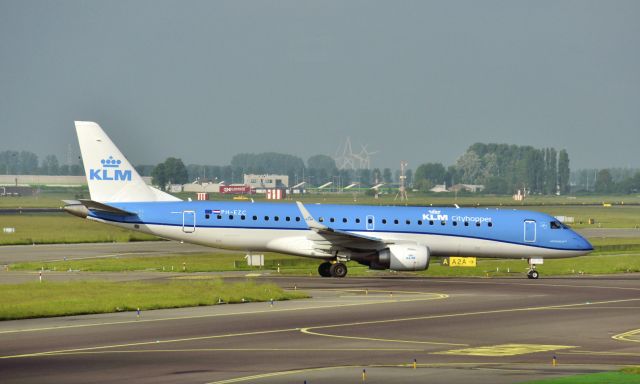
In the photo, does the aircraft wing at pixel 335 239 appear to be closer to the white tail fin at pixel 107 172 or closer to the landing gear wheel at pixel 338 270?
the landing gear wheel at pixel 338 270

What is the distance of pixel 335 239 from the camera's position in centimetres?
5338

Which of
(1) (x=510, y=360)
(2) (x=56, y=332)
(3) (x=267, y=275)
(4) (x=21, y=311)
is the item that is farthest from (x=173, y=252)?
(1) (x=510, y=360)

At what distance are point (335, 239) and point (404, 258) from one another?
11.3 ft

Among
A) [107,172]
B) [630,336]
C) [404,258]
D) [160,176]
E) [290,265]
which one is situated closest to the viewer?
[630,336]

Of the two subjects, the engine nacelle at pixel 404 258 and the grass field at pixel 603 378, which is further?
the engine nacelle at pixel 404 258

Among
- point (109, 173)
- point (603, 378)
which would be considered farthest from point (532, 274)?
point (603, 378)

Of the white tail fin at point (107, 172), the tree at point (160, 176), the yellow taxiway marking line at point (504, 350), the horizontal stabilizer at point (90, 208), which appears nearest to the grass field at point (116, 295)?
the horizontal stabilizer at point (90, 208)

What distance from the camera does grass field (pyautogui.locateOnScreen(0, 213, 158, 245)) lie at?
80500 millimetres

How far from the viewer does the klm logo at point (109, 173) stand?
55344 millimetres

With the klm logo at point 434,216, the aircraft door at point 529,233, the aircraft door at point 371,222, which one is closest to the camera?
the aircraft door at point 371,222

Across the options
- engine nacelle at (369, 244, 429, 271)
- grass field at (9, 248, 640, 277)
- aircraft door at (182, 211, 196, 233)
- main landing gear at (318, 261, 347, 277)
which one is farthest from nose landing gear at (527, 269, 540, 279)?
aircraft door at (182, 211, 196, 233)

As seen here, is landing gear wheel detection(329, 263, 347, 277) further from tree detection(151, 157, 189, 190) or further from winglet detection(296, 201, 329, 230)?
tree detection(151, 157, 189, 190)

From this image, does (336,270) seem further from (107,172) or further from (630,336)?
(630,336)

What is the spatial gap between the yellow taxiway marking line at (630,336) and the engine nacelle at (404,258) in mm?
20543
